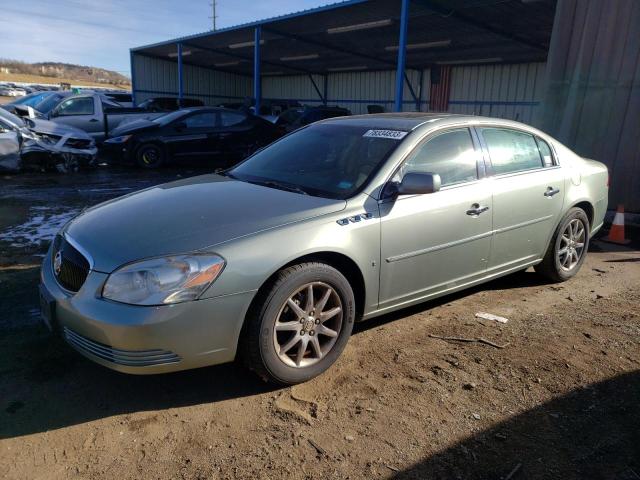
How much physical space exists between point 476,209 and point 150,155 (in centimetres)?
988

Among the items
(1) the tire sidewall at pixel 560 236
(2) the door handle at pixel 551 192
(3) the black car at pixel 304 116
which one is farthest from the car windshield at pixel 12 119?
(1) the tire sidewall at pixel 560 236

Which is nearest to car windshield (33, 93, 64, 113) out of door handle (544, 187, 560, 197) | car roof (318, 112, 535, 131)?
car roof (318, 112, 535, 131)

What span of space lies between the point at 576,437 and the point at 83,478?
2.34 m

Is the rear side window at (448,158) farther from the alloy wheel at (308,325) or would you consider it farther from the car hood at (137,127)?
the car hood at (137,127)

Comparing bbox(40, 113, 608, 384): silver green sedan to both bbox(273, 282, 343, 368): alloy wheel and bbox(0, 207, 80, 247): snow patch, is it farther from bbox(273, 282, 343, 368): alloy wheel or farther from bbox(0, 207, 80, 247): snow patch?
bbox(0, 207, 80, 247): snow patch

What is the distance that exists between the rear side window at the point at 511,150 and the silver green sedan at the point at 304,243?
0.04ft

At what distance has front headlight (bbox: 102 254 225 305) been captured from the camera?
2525 mm

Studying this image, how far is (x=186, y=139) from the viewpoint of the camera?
12.1 m

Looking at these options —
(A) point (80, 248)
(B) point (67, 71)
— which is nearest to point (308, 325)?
(A) point (80, 248)

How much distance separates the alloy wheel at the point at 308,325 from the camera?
2.90 meters

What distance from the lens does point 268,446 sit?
2.49m

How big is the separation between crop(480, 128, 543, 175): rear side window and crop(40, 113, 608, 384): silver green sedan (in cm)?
1

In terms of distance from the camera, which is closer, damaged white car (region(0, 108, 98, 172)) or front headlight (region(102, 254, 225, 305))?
front headlight (region(102, 254, 225, 305))

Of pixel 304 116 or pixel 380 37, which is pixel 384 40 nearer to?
pixel 380 37
